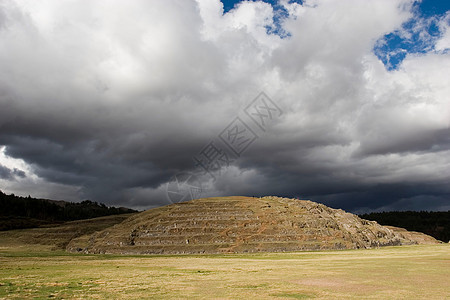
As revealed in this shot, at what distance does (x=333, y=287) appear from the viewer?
3344 cm

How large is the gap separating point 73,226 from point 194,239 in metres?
75.2

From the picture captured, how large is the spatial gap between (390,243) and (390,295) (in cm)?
15655

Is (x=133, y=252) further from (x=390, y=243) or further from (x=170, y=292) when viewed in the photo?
(x=390, y=243)

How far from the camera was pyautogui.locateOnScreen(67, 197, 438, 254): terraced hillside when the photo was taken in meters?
132

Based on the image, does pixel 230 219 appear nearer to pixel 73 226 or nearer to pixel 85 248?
pixel 85 248

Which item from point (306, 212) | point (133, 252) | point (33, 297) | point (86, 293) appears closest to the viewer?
point (33, 297)

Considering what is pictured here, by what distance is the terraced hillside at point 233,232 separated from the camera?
434 ft

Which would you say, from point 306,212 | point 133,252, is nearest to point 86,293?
point 133,252

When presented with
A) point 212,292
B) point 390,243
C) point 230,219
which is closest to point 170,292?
point 212,292

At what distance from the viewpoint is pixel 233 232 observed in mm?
140375

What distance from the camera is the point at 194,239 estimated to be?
136 m

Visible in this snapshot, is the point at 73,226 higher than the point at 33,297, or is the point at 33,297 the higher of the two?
the point at 73,226

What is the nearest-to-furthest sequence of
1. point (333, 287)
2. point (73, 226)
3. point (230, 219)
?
point (333, 287)
point (230, 219)
point (73, 226)

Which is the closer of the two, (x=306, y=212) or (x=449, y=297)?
A: (x=449, y=297)
